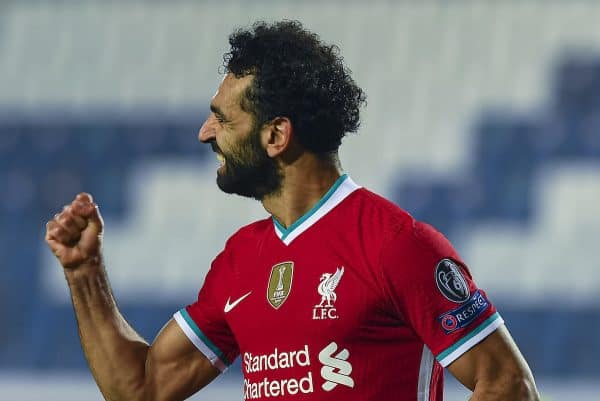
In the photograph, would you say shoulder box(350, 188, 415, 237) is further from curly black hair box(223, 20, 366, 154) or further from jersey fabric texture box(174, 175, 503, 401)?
curly black hair box(223, 20, 366, 154)

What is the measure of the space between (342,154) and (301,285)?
7.57 metres

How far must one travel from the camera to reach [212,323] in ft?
9.40

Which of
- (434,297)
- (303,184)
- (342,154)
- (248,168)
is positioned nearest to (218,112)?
(248,168)

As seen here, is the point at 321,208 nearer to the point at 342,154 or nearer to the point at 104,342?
the point at 104,342

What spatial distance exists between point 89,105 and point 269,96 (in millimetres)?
7819

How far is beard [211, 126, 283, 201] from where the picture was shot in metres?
2.71

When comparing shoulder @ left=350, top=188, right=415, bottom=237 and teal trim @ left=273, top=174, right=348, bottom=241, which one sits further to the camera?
teal trim @ left=273, top=174, right=348, bottom=241

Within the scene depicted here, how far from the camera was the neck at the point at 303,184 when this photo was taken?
2.71 meters

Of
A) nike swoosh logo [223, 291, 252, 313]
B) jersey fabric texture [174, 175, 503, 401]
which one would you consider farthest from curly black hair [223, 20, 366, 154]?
nike swoosh logo [223, 291, 252, 313]

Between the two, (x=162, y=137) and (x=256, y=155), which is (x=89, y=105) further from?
(x=256, y=155)

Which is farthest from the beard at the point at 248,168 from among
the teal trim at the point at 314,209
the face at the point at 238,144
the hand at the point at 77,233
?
the hand at the point at 77,233

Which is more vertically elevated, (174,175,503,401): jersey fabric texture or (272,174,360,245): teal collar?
(272,174,360,245): teal collar

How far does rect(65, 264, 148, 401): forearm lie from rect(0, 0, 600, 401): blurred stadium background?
557 cm

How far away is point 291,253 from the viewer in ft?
8.74
